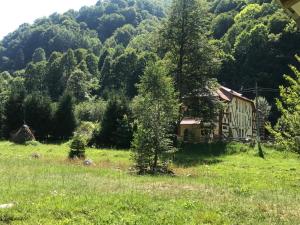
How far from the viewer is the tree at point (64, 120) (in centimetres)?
6900

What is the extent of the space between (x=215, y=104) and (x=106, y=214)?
124 feet

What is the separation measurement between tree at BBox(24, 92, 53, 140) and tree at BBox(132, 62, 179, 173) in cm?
4041

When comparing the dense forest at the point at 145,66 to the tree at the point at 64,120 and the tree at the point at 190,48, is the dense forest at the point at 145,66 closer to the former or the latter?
the tree at the point at 64,120

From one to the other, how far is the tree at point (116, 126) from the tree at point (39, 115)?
575 inches

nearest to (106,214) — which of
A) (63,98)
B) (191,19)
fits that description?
(191,19)

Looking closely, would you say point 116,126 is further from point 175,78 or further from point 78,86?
point 78,86

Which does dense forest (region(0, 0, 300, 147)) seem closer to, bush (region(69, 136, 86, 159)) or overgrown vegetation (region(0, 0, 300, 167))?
overgrown vegetation (region(0, 0, 300, 167))

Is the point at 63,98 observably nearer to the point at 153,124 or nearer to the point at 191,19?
the point at 191,19

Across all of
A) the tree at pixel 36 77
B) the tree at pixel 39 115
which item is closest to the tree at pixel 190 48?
the tree at pixel 39 115

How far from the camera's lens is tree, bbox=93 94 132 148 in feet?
178

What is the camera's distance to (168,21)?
167 feet

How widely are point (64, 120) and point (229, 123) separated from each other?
26.0 meters

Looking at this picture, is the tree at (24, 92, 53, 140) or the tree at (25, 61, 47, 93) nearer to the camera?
the tree at (24, 92, 53, 140)

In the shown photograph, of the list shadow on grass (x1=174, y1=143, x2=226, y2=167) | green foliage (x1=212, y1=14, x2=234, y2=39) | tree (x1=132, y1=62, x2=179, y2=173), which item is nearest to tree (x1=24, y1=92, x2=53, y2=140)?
shadow on grass (x1=174, y1=143, x2=226, y2=167)
